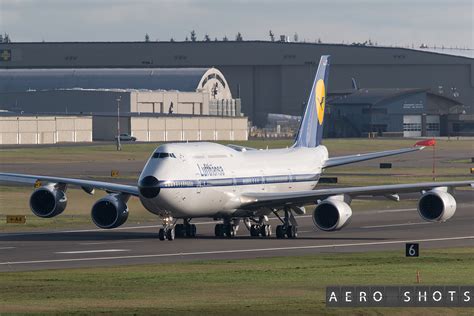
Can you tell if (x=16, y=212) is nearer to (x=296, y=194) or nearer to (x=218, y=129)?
(x=296, y=194)

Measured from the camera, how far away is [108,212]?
A: 199 feet

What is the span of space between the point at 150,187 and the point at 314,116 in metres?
17.1

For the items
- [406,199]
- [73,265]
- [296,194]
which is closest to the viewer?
[73,265]

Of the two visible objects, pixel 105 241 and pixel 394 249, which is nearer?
pixel 394 249

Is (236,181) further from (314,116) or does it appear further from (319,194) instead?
(314,116)

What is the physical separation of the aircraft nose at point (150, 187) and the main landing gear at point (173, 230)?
101 inches

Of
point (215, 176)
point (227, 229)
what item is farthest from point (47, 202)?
point (227, 229)

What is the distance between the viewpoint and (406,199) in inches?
3509

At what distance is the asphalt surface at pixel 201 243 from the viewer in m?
52.0

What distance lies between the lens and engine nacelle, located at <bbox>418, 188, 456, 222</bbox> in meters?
60.1

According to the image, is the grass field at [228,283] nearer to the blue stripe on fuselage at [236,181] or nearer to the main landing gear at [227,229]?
the blue stripe on fuselage at [236,181]

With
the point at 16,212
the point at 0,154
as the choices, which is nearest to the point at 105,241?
the point at 16,212

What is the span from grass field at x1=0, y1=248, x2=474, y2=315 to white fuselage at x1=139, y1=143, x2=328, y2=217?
319 inches

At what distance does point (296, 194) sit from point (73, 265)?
14185 millimetres
